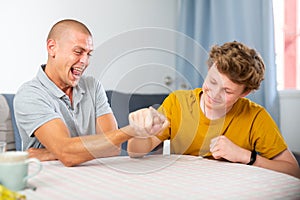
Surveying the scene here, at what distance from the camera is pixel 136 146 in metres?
1.46

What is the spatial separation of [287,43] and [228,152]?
1296 mm

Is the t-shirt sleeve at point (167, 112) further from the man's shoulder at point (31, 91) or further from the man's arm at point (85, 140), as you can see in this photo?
the man's shoulder at point (31, 91)

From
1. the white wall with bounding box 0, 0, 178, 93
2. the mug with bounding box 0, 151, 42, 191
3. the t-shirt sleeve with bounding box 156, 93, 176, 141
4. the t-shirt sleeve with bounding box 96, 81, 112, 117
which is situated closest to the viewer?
the mug with bounding box 0, 151, 42, 191

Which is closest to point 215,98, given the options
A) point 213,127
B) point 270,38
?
point 213,127

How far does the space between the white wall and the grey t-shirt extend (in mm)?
932

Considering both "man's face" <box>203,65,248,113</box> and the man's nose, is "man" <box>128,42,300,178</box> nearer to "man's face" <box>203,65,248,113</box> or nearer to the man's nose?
"man's face" <box>203,65,248,113</box>

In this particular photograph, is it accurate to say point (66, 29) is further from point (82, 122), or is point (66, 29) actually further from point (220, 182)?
point (220, 182)

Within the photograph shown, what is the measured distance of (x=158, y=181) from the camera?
1039 mm

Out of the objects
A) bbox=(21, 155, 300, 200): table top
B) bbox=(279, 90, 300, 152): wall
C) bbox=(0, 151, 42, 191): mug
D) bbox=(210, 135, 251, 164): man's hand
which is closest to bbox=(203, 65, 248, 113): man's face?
bbox=(210, 135, 251, 164): man's hand

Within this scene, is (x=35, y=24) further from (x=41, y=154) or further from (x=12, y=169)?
(x=12, y=169)

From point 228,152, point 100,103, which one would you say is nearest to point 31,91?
point 100,103

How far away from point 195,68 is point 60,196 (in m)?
1.06

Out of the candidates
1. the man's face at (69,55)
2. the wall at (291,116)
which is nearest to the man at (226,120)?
the man's face at (69,55)

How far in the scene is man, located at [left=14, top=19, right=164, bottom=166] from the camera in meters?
1.24
